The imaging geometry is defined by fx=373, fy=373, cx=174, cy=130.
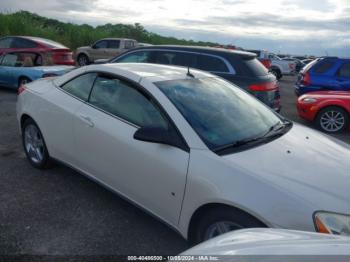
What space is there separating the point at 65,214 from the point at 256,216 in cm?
205

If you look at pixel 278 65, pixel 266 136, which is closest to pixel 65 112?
pixel 266 136

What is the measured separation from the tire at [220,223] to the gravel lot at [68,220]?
1.49ft

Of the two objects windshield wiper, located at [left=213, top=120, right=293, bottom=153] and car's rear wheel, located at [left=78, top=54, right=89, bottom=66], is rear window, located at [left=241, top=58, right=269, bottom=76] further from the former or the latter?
car's rear wheel, located at [left=78, top=54, right=89, bottom=66]

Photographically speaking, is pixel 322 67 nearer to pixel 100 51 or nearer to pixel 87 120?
pixel 87 120

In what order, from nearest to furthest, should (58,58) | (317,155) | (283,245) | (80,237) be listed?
(283,245) < (317,155) < (80,237) < (58,58)

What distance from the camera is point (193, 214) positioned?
285 centimetres

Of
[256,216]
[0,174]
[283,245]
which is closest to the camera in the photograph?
[283,245]

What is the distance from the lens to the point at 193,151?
289 cm

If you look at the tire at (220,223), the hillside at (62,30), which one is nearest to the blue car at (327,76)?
→ the tire at (220,223)

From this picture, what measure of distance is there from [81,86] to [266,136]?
2102 mm

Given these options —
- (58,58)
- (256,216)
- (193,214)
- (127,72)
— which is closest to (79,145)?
(127,72)

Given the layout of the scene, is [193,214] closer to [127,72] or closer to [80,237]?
[80,237]

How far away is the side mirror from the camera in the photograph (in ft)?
9.75

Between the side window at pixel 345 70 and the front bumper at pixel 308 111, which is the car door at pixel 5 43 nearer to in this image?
the front bumper at pixel 308 111
